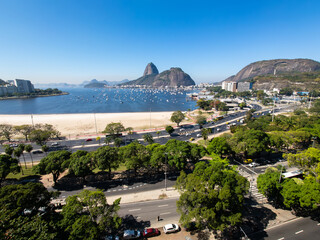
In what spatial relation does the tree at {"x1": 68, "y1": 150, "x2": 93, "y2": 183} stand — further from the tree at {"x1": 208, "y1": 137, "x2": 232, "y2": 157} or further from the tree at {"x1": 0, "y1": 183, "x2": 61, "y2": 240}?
the tree at {"x1": 208, "y1": 137, "x2": 232, "y2": 157}

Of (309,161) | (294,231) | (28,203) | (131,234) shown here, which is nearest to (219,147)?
(309,161)

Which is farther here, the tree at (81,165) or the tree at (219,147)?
the tree at (219,147)

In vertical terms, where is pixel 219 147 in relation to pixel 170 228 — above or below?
above

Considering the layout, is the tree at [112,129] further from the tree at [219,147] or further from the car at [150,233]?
the car at [150,233]

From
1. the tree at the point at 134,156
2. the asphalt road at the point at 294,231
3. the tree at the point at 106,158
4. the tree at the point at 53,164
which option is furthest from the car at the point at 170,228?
the tree at the point at 53,164

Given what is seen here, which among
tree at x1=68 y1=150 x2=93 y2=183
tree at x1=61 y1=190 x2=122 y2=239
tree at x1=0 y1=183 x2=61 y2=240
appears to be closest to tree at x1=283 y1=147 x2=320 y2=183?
tree at x1=61 y1=190 x2=122 y2=239

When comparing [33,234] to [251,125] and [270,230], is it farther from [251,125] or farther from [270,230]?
[251,125]

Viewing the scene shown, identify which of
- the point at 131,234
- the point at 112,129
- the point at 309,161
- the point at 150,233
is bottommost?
the point at 150,233

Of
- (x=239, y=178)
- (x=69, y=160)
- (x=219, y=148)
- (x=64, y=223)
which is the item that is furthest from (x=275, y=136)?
(x=69, y=160)

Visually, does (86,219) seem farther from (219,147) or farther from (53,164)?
(219,147)
